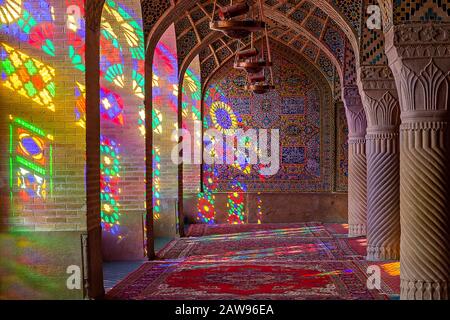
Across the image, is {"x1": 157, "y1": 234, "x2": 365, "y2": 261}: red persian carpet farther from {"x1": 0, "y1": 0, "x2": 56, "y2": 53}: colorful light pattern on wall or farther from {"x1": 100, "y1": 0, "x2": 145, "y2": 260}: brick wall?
{"x1": 0, "y1": 0, "x2": 56, "y2": 53}: colorful light pattern on wall

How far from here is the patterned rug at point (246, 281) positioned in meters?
6.48

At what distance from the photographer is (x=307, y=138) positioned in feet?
47.3

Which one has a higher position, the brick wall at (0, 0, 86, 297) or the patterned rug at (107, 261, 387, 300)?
the brick wall at (0, 0, 86, 297)

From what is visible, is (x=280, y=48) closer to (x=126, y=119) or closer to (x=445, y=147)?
(x=126, y=119)

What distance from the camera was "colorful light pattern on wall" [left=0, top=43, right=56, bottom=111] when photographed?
19.4 feet

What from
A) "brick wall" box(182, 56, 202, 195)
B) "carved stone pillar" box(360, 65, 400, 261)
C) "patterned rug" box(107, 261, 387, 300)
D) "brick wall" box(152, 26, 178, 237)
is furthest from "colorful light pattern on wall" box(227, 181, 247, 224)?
"carved stone pillar" box(360, 65, 400, 261)

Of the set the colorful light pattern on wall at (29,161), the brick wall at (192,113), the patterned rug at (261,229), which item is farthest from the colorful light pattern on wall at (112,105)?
the brick wall at (192,113)

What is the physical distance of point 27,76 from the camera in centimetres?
592

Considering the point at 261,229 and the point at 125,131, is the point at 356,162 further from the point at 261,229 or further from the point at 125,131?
the point at 125,131

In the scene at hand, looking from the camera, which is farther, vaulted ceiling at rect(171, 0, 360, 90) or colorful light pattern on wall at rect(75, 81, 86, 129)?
vaulted ceiling at rect(171, 0, 360, 90)

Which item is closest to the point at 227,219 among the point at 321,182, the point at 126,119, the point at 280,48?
the point at 321,182

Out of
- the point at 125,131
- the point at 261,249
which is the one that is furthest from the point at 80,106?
the point at 261,249

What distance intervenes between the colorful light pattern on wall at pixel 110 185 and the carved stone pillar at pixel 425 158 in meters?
4.33

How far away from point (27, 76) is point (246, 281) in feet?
10.6
